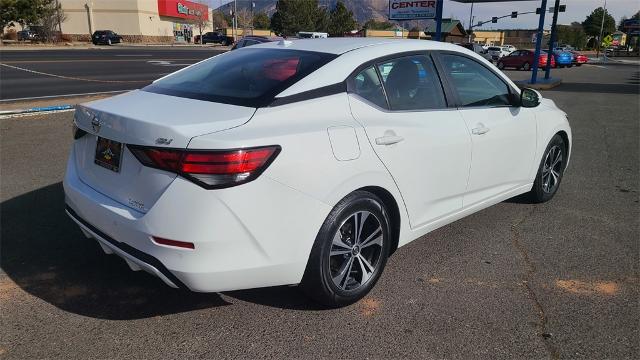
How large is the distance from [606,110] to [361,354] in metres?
13.2

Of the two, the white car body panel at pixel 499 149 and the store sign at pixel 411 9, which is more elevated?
the store sign at pixel 411 9

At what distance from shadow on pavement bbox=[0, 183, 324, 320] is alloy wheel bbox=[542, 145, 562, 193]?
9.99 ft

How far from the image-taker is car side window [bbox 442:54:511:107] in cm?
384

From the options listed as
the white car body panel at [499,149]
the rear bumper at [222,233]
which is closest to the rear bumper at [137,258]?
the rear bumper at [222,233]

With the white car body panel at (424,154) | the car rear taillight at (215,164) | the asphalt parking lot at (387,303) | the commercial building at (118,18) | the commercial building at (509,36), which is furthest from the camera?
the commercial building at (509,36)

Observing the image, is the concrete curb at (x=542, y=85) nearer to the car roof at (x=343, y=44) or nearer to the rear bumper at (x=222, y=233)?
the car roof at (x=343, y=44)

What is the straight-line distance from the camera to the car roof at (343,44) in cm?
344

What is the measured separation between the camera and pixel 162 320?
2.98 meters

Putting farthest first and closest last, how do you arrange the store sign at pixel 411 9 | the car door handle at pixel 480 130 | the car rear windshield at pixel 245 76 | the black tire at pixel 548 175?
1. the store sign at pixel 411 9
2. the black tire at pixel 548 175
3. the car door handle at pixel 480 130
4. the car rear windshield at pixel 245 76

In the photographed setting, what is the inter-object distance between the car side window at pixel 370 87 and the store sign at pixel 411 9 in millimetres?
21930

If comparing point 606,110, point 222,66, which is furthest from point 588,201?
point 606,110

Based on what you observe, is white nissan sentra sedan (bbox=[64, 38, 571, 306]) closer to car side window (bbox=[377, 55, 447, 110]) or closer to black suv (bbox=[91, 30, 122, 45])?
car side window (bbox=[377, 55, 447, 110])

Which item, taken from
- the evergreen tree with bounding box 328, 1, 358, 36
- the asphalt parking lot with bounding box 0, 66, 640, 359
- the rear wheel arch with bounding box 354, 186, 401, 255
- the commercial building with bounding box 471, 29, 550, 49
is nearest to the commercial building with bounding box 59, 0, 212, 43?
the evergreen tree with bounding box 328, 1, 358, 36

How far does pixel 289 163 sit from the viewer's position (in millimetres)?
2586
